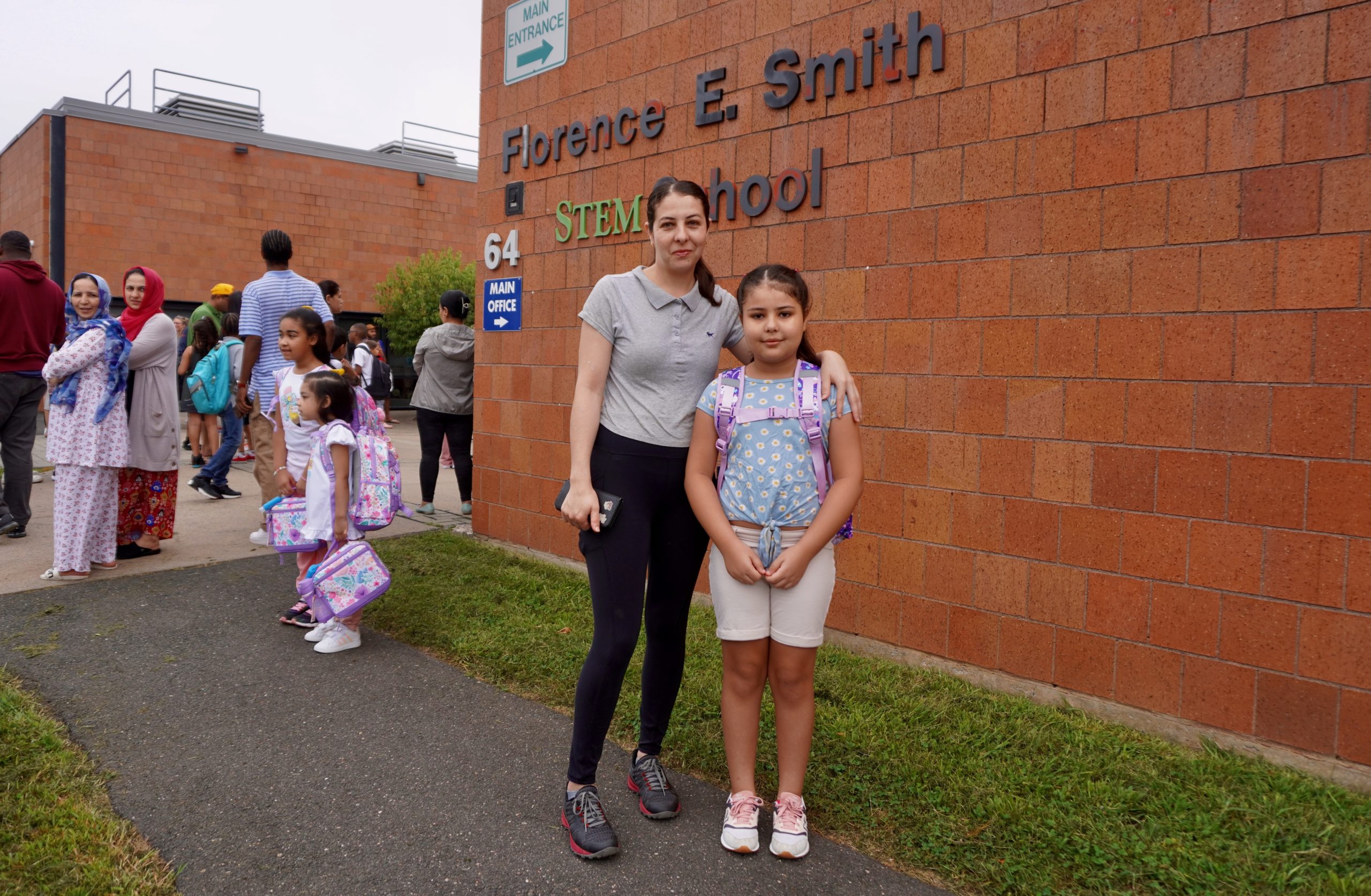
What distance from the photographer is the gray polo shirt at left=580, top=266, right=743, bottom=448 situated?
2.71 metres

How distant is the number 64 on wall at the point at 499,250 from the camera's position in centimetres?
624

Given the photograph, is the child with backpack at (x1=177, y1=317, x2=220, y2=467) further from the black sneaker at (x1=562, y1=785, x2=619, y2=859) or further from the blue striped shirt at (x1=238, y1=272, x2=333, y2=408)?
the black sneaker at (x1=562, y1=785, x2=619, y2=859)

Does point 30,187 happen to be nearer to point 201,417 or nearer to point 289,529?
point 201,417

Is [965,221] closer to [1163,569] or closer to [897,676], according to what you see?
[1163,569]

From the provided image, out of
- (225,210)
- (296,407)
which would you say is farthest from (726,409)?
(225,210)

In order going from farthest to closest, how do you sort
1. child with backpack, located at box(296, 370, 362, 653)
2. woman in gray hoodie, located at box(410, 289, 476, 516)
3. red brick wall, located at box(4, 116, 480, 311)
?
red brick wall, located at box(4, 116, 480, 311), woman in gray hoodie, located at box(410, 289, 476, 516), child with backpack, located at box(296, 370, 362, 653)

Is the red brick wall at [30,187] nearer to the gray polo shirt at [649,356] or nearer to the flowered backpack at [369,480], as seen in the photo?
the flowered backpack at [369,480]

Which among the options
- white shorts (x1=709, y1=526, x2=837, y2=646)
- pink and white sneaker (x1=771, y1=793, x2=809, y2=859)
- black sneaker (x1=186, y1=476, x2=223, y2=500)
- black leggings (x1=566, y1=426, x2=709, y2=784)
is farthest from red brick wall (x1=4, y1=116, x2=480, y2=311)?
pink and white sneaker (x1=771, y1=793, x2=809, y2=859)

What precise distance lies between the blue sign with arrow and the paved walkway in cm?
241

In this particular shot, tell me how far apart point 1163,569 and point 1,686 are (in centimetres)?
442

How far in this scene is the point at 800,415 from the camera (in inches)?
104

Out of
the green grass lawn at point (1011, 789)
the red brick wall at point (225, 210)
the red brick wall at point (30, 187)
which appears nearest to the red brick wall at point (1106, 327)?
the green grass lawn at point (1011, 789)

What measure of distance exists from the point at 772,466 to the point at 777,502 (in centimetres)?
10

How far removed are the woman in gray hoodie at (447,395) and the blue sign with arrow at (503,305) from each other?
63 cm
